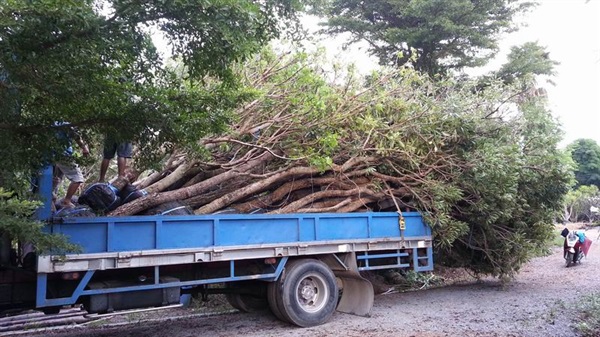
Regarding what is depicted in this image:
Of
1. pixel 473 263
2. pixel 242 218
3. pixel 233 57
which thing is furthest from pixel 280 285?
pixel 473 263

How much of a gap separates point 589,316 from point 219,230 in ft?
18.2

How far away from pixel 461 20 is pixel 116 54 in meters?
15.9

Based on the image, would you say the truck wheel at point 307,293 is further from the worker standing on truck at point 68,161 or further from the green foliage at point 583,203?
the green foliage at point 583,203

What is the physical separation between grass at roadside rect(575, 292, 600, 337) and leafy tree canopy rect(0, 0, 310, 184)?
544cm

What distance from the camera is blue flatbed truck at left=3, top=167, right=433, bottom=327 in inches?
218

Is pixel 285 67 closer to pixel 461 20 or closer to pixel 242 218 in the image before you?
pixel 242 218

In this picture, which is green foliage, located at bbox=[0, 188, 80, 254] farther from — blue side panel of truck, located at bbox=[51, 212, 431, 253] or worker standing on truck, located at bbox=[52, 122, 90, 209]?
blue side panel of truck, located at bbox=[51, 212, 431, 253]

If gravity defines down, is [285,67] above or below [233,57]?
above

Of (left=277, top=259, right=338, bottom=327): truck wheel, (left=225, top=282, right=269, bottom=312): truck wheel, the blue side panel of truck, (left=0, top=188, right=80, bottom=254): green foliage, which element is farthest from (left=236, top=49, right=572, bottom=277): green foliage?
(left=0, top=188, right=80, bottom=254): green foliage

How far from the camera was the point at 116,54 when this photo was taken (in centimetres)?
403

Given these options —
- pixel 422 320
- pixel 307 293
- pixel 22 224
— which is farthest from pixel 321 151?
pixel 22 224

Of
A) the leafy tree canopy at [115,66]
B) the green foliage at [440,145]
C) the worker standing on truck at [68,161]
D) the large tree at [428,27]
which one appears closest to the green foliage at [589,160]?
the large tree at [428,27]

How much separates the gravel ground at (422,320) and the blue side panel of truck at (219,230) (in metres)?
1.26

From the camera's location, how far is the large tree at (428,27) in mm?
17078
